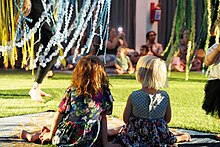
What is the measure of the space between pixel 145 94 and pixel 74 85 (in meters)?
0.43

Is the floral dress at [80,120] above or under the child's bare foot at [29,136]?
above

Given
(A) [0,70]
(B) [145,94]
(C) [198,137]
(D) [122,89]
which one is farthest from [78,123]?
(A) [0,70]

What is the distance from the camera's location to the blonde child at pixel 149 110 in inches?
105

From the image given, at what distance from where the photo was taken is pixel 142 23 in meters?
8.99

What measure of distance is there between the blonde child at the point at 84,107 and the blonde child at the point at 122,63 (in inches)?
188

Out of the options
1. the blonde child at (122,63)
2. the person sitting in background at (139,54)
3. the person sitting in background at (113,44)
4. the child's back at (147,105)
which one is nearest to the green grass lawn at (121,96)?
the blonde child at (122,63)

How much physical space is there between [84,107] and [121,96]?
2474 millimetres

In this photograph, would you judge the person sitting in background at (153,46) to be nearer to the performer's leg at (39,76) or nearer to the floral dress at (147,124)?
the performer's leg at (39,76)

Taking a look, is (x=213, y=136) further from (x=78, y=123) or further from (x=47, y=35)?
(x=47, y=35)

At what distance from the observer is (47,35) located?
13.1 feet

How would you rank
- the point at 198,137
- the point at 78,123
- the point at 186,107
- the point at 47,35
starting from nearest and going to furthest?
1. the point at 78,123
2. the point at 198,137
3. the point at 47,35
4. the point at 186,107

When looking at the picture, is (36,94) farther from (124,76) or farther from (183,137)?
(124,76)

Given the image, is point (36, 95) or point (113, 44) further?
point (113, 44)

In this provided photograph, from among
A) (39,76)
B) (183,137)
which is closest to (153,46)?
(39,76)
